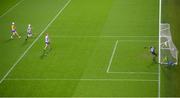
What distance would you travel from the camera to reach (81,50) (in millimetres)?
34375

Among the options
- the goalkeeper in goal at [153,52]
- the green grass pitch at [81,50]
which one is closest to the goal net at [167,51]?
the goalkeeper in goal at [153,52]

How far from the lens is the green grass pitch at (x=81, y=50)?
28.4 metres

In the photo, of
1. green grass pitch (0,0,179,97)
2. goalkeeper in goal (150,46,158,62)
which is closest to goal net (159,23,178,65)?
goalkeeper in goal (150,46,158,62)

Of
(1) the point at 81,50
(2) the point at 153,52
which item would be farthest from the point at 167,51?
(1) the point at 81,50

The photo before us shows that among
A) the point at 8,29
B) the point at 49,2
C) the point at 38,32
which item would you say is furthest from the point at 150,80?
the point at 49,2

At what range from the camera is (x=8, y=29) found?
3988 centimetres

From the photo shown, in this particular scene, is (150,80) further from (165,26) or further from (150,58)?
(165,26)

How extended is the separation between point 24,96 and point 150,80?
7.52 m

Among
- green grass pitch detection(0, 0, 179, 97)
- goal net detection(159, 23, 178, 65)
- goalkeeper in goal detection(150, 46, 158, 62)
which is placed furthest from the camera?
goalkeeper in goal detection(150, 46, 158, 62)

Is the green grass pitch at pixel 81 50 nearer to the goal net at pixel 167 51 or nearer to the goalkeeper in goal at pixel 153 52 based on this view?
the goalkeeper in goal at pixel 153 52

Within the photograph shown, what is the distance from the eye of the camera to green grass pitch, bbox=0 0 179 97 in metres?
28.4

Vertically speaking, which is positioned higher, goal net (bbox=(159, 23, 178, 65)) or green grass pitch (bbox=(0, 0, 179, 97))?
goal net (bbox=(159, 23, 178, 65))

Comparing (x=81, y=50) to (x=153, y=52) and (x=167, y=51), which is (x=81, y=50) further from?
(x=167, y=51)

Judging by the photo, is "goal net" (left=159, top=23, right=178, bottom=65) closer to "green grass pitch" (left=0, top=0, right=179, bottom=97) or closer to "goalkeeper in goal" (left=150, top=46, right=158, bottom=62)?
"goalkeeper in goal" (left=150, top=46, right=158, bottom=62)
